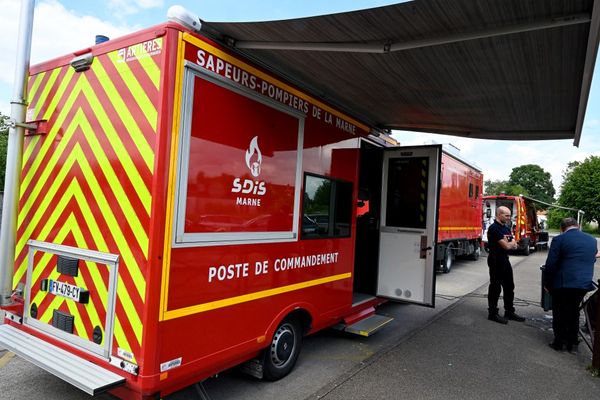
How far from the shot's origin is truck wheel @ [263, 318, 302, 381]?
12.1 ft

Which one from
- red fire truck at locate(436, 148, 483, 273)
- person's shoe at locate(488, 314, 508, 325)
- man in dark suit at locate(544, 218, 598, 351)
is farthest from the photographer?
red fire truck at locate(436, 148, 483, 273)

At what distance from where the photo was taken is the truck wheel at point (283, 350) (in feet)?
12.1

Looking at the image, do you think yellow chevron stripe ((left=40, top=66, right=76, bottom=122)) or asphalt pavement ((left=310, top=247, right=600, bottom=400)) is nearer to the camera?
yellow chevron stripe ((left=40, top=66, right=76, bottom=122))

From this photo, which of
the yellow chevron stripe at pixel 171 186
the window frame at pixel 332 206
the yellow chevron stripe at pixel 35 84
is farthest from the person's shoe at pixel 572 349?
the yellow chevron stripe at pixel 35 84

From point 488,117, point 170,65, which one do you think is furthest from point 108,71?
point 488,117

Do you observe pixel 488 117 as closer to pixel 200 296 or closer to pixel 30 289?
pixel 200 296

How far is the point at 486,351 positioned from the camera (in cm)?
499

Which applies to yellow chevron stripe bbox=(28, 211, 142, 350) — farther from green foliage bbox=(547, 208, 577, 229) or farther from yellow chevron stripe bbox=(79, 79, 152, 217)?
green foliage bbox=(547, 208, 577, 229)

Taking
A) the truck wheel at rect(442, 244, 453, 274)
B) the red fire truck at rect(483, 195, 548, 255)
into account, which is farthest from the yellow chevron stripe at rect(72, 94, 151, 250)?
the red fire truck at rect(483, 195, 548, 255)

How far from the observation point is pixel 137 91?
276cm

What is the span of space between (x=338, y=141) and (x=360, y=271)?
2.43 metres

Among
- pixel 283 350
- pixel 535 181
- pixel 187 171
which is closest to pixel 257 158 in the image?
pixel 187 171

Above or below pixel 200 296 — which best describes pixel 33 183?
above

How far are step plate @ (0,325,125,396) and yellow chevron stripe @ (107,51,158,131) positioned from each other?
1353 millimetres
